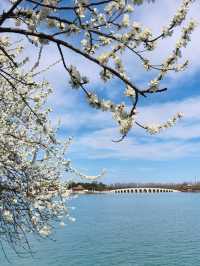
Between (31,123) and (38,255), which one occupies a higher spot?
(31,123)

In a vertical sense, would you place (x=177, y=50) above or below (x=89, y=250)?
above

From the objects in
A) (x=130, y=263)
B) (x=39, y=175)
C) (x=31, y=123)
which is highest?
(x=31, y=123)

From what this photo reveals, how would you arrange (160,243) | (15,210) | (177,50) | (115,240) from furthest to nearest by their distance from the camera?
1. (115,240)
2. (160,243)
3. (15,210)
4. (177,50)

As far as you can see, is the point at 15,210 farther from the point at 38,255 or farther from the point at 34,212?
the point at 38,255

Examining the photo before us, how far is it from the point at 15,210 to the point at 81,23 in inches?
390

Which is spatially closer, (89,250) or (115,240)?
(89,250)

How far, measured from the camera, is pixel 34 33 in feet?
15.3

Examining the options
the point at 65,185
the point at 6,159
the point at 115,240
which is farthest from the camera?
the point at 115,240

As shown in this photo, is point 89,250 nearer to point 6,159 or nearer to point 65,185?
point 65,185

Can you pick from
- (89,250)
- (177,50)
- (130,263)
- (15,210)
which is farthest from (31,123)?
(89,250)

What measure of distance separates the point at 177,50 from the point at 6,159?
810 centimetres

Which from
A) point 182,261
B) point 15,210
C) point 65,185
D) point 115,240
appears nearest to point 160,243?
point 115,240

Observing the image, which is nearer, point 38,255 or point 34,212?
point 34,212

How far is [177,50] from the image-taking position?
517 centimetres
